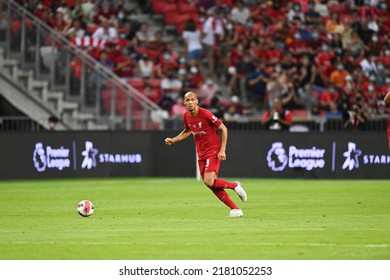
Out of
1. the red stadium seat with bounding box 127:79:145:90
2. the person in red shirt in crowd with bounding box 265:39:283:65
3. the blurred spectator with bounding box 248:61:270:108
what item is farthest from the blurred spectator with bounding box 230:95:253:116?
the red stadium seat with bounding box 127:79:145:90

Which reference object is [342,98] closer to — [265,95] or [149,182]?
[265,95]

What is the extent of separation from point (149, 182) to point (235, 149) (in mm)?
2958

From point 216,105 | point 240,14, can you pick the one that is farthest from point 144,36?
point 216,105

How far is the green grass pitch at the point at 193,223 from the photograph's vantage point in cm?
1470

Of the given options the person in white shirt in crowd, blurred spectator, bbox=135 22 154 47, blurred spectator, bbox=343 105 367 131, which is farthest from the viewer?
blurred spectator, bbox=135 22 154 47

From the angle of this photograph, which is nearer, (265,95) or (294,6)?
(265,95)

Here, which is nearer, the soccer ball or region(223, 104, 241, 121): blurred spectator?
the soccer ball

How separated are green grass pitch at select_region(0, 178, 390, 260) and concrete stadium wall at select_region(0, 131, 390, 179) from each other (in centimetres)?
261

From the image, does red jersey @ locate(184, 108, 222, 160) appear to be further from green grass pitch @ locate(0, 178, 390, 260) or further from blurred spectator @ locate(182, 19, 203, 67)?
blurred spectator @ locate(182, 19, 203, 67)

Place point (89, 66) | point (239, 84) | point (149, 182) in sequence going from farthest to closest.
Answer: point (239, 84) → point (89, 66) → point (149, 182)

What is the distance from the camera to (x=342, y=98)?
36000mm

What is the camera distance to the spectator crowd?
36.7 m

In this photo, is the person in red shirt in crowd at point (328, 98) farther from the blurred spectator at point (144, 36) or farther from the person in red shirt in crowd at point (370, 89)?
the blurred spectator at point (144, 36)

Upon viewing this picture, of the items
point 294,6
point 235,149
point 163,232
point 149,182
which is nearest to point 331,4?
point 294,6
